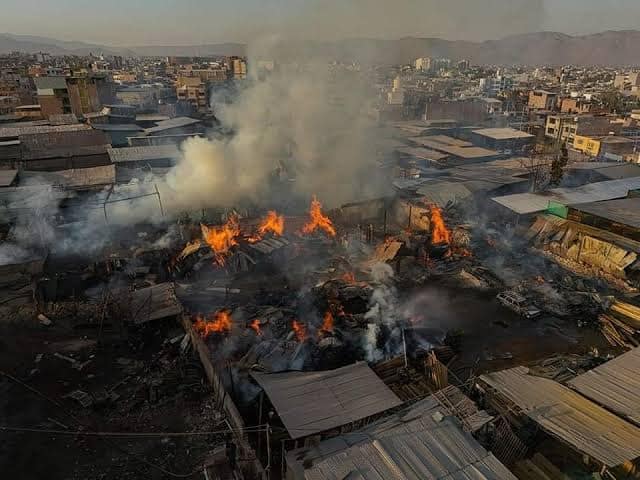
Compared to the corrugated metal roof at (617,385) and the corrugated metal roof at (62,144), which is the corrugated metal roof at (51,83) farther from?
the corrugated metal roof at (617,385)

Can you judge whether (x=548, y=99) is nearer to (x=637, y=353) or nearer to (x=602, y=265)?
(x=602, y=265)

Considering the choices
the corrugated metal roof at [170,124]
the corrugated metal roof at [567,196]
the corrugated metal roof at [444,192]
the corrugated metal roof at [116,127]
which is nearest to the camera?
the corrugated metal roof at [567,196]

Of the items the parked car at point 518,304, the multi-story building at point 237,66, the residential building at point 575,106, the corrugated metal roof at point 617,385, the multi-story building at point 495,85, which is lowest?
the parked car at point 518,304

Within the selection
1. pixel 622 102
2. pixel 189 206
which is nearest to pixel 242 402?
pixel 189 206

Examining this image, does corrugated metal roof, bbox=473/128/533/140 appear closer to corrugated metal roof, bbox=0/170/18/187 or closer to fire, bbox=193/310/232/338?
fire, bbox=193/310/232/338

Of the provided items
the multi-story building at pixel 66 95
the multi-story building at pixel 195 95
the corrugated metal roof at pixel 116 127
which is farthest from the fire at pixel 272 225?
the multi-story building at pixel 195 95

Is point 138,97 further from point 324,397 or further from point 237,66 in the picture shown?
point 324,397

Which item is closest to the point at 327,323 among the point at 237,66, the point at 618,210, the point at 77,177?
the point at 618,210
